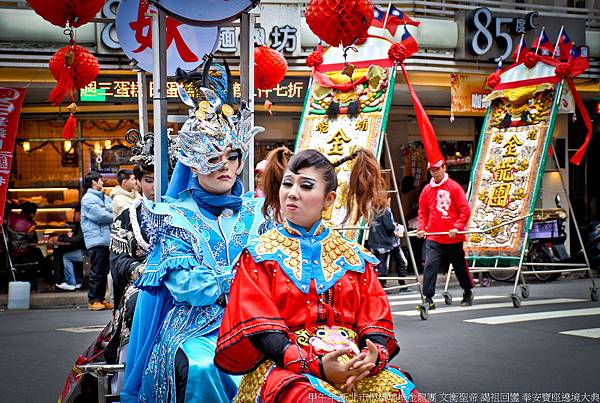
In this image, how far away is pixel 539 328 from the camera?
10.1m

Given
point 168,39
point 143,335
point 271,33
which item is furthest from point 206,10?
point 271,33

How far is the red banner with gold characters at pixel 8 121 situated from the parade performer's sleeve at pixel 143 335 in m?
8.76

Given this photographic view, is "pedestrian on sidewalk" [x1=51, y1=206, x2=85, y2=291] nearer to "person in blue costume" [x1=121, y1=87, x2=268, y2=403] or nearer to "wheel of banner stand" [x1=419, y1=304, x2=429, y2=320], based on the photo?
"wheel of banner stand" [x1=419, y1=304, x2=429, y2=320]

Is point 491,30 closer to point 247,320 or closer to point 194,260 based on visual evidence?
point 194,260

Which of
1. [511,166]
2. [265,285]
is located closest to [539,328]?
[511,166]

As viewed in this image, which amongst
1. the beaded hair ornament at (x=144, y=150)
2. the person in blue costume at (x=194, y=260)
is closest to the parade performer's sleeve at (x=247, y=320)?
the person in blue costume at (x=194, y=260)

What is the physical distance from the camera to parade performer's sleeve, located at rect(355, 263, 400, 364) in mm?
3887

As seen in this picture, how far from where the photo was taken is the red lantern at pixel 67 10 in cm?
688

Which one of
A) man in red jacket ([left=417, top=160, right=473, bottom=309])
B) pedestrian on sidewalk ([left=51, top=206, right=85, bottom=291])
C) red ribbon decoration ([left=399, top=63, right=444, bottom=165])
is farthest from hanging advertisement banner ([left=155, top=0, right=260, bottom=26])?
pedestrian on sidewalk ([left=51, top=206, right=85, bottom=291])

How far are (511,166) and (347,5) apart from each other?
5943mm

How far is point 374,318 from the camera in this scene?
394cm

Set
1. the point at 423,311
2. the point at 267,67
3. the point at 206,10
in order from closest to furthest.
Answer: the point at 206,10, the point at 267,67, the point at 423,311

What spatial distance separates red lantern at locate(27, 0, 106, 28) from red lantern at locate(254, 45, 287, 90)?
1504 mm

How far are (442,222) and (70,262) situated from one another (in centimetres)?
654
